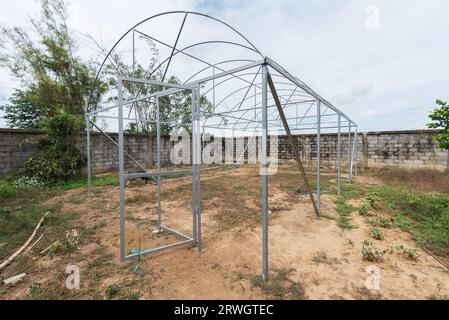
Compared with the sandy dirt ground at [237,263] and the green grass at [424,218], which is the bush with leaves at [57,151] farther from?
the green grass at [424,218]

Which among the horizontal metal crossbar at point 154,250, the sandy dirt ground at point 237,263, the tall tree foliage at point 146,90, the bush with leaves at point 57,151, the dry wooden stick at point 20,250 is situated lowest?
the sandy dirt ground at point 237,263

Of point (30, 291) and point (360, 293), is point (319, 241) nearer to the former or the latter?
point (360, 293)

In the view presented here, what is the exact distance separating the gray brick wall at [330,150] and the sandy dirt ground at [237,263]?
4.55m

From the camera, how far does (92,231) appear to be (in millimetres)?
3322

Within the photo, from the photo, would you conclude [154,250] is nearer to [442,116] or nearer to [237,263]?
[237,263]

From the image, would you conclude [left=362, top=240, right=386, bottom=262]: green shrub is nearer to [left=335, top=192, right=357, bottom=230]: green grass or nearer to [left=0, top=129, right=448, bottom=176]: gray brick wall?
[left=335, top=192, right=357, bottom=230]: green grass

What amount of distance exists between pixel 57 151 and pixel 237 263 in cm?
739

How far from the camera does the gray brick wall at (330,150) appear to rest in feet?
20.8

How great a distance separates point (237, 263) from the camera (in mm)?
2395

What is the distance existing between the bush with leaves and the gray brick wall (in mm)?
318

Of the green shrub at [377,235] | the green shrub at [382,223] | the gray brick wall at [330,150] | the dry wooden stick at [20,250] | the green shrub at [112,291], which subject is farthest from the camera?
the gray brick wall at [330,150]

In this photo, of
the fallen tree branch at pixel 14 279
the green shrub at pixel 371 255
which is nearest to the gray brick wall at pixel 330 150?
the fallen tree branch at pixel 14 279

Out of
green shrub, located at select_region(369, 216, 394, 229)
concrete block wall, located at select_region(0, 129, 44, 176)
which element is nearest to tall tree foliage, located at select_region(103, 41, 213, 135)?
concrete block wall, located at select_region(0, 129, 44, 176)
